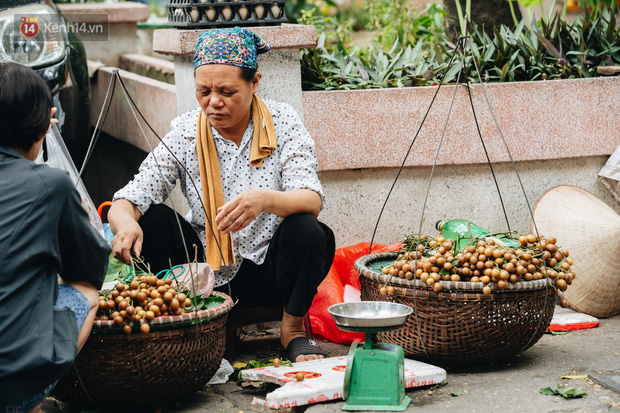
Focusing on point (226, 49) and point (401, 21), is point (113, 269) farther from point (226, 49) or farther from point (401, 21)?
point (401, 21)

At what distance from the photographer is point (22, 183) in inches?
85.4

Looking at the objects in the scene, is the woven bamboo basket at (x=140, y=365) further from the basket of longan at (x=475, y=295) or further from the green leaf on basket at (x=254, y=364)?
the basket of longan at (x=475, y=295)

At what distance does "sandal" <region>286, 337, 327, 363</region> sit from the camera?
10.8ft

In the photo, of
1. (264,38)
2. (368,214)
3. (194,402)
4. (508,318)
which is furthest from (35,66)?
(508,318)

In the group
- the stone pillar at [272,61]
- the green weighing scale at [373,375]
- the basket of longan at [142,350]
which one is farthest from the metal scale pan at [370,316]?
the stone pillar at [272,61]

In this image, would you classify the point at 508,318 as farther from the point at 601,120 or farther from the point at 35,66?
the point at 35,66

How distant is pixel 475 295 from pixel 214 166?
49.5 inches

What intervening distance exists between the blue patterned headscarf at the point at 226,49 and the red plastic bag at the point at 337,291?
1.27m

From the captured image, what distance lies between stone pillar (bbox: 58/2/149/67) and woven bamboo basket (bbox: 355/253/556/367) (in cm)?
491

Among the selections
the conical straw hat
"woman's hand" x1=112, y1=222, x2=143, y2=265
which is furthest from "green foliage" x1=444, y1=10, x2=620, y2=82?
"woman's hand" x1=112, y1=222, x2=143, y2=265

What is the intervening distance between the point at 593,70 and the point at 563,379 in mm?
2310

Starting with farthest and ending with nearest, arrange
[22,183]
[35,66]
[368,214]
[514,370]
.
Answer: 1. [35,66]
2. [368,214]
3. [514,370]
4. [22,183]

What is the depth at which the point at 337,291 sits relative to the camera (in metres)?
3.96

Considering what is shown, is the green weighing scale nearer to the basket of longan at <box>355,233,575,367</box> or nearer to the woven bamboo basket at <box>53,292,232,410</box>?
the basket of longan at <box>355,233,575,367</box>
